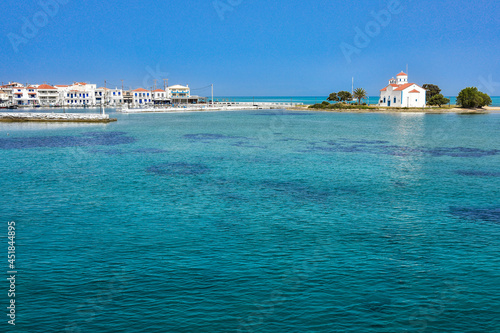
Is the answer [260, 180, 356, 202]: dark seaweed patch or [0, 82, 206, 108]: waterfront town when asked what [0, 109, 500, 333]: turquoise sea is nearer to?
[260, 180, 356, 202]: dark seaweed patch

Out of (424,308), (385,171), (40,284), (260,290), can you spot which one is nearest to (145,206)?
(40,284)

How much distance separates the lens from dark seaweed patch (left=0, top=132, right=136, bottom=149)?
173ft

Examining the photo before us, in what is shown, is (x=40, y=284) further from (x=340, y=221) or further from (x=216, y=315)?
(x=340, y=221)

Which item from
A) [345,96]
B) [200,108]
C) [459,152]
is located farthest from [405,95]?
[459,152]

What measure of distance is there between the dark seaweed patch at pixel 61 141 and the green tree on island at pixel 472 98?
120958mm

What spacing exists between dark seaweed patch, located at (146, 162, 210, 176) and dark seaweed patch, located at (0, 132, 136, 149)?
2048 cm

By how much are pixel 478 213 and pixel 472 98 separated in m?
135

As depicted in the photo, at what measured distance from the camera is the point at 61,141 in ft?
189

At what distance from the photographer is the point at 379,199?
24.5m

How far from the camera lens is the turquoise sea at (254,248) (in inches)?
467

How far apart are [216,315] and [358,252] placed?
696cm

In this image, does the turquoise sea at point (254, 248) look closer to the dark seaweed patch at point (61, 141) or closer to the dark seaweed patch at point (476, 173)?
the dark seaweed patch at point (476, 173)

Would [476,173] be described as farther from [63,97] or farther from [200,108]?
[63,97]

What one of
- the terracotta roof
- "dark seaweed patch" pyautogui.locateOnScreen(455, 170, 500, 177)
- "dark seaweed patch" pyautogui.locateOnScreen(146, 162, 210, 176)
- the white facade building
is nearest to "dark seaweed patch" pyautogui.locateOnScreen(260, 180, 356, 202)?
"dark seaweed patch" pyautogui.locateOnScreen(146, 162, 210, 176)
